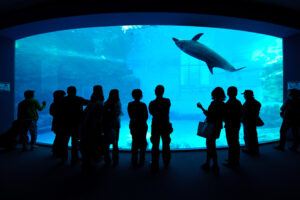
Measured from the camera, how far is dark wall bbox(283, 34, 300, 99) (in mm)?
6121

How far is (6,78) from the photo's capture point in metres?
5.76

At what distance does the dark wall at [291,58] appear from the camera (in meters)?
6.12

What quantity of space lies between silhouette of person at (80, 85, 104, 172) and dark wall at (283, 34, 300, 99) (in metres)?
7.28

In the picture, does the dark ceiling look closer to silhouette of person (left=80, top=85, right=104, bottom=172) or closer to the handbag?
silhouette of person (left=80, top=85, right=104, bottom=172)

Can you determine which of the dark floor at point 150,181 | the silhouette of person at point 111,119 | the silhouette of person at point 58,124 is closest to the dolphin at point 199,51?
the silhouette of person at point 111,119

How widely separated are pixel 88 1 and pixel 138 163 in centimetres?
459

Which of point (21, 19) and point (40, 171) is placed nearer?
point (40, 171)

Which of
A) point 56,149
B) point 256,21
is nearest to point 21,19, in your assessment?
point 56,149

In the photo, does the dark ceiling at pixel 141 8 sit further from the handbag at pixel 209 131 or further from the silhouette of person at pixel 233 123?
the handbag at pixel 209 131

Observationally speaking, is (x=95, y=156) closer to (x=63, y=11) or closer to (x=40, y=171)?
(x=40, y=171)

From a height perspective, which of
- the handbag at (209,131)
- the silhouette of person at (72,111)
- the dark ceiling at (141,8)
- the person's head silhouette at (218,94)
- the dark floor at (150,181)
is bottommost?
the dark floor at (150,181)

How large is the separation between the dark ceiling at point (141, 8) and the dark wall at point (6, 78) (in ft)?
3.65

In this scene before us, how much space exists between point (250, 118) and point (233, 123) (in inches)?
52.6

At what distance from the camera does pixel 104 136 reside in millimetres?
3492
